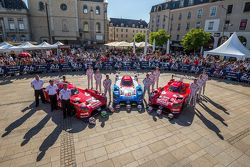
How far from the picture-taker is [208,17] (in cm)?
3262

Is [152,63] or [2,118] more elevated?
[152,63]

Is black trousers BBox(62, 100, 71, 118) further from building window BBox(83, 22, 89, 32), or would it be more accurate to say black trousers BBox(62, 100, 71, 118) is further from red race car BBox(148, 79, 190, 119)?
building window BBox(83, 22, 89, 32)

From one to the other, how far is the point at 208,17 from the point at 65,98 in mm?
35305

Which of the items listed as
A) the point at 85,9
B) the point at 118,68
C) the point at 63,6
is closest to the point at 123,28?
the point at 85,9

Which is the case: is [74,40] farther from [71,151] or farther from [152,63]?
[71,151]

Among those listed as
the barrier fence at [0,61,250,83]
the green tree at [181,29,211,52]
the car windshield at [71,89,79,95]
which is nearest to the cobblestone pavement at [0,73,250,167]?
the car windshield at [71,89,79,95]

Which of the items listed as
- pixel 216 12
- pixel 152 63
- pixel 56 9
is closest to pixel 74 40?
pixel 56 9

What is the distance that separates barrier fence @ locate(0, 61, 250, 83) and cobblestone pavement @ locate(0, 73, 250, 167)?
292 inches

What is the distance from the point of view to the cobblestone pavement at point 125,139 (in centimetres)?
507

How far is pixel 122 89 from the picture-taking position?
30.3 feet

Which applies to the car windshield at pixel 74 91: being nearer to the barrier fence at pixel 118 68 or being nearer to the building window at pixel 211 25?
the barrier fence at pixel 118 68

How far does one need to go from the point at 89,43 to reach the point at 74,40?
14.6ft

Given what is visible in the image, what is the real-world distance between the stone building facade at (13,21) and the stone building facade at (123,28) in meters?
36.5

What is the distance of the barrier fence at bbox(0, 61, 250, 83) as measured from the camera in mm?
15188
